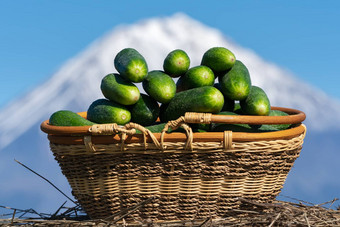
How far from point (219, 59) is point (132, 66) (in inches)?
25.0

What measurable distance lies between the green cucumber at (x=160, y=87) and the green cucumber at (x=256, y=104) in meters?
0.50

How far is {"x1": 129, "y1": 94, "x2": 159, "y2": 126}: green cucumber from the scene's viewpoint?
10.2ft

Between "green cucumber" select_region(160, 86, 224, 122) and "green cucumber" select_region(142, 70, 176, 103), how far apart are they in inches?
2.1

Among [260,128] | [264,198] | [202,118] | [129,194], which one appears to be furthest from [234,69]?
[129,194]

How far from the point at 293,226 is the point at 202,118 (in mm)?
841

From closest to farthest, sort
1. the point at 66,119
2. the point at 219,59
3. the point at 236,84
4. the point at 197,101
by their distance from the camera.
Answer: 1. the point at 197,101
2. the point at 66,119
3. the point at 236,84
4. the point at 219,59

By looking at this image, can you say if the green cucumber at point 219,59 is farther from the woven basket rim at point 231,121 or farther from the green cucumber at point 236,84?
the woven basket rim at point 231,121

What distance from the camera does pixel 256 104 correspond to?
3135 millimetres

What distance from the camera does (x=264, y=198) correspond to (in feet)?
10.2

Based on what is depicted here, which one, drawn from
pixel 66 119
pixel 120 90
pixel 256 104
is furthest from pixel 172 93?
pixel 66 119

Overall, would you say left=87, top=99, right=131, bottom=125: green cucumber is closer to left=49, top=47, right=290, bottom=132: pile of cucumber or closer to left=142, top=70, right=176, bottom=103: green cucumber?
left=49, top=47, right=290, bottom=132: pile of cucumber

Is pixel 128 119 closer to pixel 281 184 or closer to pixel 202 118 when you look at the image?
pixel 202 118

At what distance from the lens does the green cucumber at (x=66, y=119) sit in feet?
9.83

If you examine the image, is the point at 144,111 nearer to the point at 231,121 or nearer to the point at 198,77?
the point at 198,77
